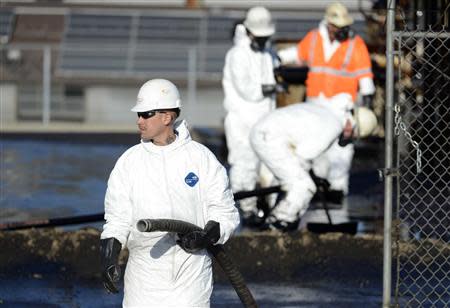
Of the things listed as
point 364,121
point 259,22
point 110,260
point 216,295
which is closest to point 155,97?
point 110,260

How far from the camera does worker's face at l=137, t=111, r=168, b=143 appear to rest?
6629mm

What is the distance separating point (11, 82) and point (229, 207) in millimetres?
19671

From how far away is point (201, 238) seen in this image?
6.44m

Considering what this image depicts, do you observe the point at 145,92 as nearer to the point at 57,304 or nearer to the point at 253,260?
the point at 57,304

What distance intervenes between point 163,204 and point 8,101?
64.3 ft

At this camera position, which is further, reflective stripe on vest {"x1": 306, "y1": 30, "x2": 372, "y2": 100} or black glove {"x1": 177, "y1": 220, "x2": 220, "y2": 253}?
reflective stripe on vest {"x1": 306, "y1": 30, "x2": 372, "y2": 100}

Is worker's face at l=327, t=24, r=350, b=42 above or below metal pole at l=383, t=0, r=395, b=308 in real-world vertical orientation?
above

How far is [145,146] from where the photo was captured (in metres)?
6.67

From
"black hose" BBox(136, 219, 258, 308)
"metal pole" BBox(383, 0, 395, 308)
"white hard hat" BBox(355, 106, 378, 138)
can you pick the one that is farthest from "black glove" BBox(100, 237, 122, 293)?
"white hard hat" BBox(355, 106, 378, 138)

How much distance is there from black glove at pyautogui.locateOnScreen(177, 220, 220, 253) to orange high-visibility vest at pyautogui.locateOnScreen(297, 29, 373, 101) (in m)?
7.00

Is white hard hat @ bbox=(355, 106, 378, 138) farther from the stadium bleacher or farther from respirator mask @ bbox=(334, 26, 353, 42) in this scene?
the stadium bleacher

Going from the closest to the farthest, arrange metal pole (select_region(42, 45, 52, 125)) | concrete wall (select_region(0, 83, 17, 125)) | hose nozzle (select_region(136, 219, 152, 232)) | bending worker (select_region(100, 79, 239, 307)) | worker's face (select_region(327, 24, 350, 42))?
hose nozzle (select_region(136, 219, 152, 232))
bending worker (select_region(100, 79, 239, 307))
worker's face (select_region(327, 24, 350, 42))
metal pole (select_region(42, 45, 52, 125))
concrete wall (select_region(0, 83, 17, 125))

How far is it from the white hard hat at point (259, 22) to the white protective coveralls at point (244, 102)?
19cm

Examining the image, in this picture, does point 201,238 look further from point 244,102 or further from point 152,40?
point 152,40
